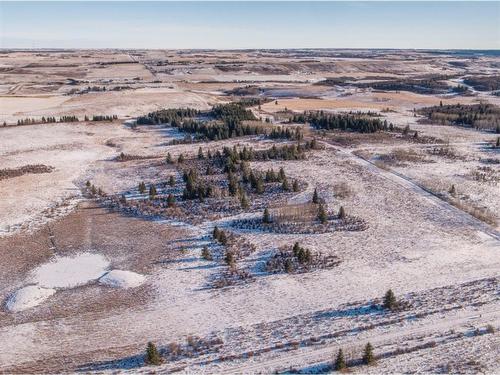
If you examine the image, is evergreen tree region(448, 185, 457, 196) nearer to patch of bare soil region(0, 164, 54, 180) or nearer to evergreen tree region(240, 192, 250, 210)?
evergreen tree region(240, 192, 250, 210)

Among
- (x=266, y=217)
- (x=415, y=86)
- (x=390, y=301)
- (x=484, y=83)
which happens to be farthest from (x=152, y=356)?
(x=484, y=83)

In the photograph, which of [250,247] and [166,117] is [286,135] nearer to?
[166,117]

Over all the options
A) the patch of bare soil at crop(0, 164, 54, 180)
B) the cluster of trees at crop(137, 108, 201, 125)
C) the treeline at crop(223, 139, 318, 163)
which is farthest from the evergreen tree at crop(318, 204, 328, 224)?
the cluster of trees at crop(137, 108, 201, 125)

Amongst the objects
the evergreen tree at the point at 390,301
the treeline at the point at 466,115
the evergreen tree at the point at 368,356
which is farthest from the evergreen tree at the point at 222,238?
the treeline at the point at 466,115

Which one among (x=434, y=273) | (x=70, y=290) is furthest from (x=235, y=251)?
(x=434, y=273)

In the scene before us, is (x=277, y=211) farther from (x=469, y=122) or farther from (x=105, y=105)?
(x=105, y=105)

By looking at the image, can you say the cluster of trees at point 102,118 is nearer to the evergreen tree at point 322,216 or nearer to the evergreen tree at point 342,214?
the evergreen tree at point 322,216
